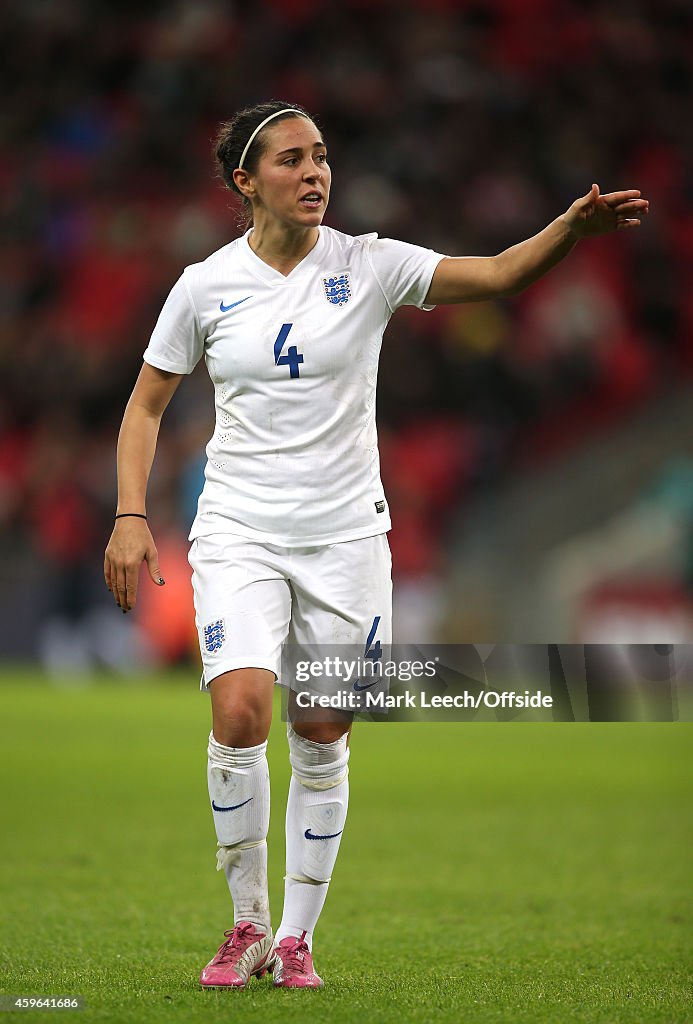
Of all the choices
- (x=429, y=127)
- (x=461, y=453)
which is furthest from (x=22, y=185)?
(x=461, y=453)

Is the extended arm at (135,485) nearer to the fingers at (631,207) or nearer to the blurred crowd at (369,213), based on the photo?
the fingers at (631,207)

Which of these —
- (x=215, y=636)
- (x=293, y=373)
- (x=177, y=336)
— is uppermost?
(x=177, y=336)

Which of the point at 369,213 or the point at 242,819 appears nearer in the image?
the point at 242,819

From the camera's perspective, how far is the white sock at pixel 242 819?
3564mm

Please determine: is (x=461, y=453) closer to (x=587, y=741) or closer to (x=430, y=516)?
(x=430, y=516)

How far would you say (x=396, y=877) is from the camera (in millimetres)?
5262

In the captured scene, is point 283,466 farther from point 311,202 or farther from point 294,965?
point 294,965

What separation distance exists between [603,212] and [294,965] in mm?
1999

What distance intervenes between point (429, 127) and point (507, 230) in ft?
5.92

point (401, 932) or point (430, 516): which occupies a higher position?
point (430, 516)

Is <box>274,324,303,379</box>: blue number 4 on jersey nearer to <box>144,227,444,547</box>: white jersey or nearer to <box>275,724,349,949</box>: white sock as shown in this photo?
<box>144,227,444,547</box>: white jersey

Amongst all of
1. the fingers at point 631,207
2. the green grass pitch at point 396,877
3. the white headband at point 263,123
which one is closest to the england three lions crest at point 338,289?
the white headband at point 263,123

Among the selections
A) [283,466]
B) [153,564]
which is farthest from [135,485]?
[283,466]

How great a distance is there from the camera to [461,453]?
1322 centimetres
